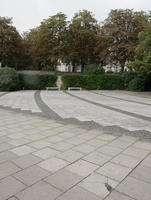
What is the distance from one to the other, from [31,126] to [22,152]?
1674mm

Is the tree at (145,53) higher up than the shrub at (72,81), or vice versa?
the tree at (145,53)

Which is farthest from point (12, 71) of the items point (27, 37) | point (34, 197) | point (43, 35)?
point (27, 37)

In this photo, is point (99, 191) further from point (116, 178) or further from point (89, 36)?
point (89, 36)

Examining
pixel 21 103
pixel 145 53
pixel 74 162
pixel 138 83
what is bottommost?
pixel 74 162

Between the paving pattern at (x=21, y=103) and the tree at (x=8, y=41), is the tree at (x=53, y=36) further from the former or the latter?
the paving pattern at (x=21, y=103)

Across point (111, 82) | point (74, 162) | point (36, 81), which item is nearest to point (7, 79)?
point (36, 81)

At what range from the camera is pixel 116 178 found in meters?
2.21

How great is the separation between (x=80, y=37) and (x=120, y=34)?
6.18 metres

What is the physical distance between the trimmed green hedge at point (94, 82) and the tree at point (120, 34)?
5.34 m

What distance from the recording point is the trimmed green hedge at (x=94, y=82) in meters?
18.1

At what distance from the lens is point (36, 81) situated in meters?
17.9

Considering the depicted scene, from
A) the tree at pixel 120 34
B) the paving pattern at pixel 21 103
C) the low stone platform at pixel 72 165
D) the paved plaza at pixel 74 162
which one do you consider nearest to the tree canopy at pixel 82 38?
the tree at pixel 120 34

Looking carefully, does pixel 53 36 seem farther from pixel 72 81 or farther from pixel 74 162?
pixel 74 162

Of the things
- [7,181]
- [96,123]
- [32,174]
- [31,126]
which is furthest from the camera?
[96,123]
